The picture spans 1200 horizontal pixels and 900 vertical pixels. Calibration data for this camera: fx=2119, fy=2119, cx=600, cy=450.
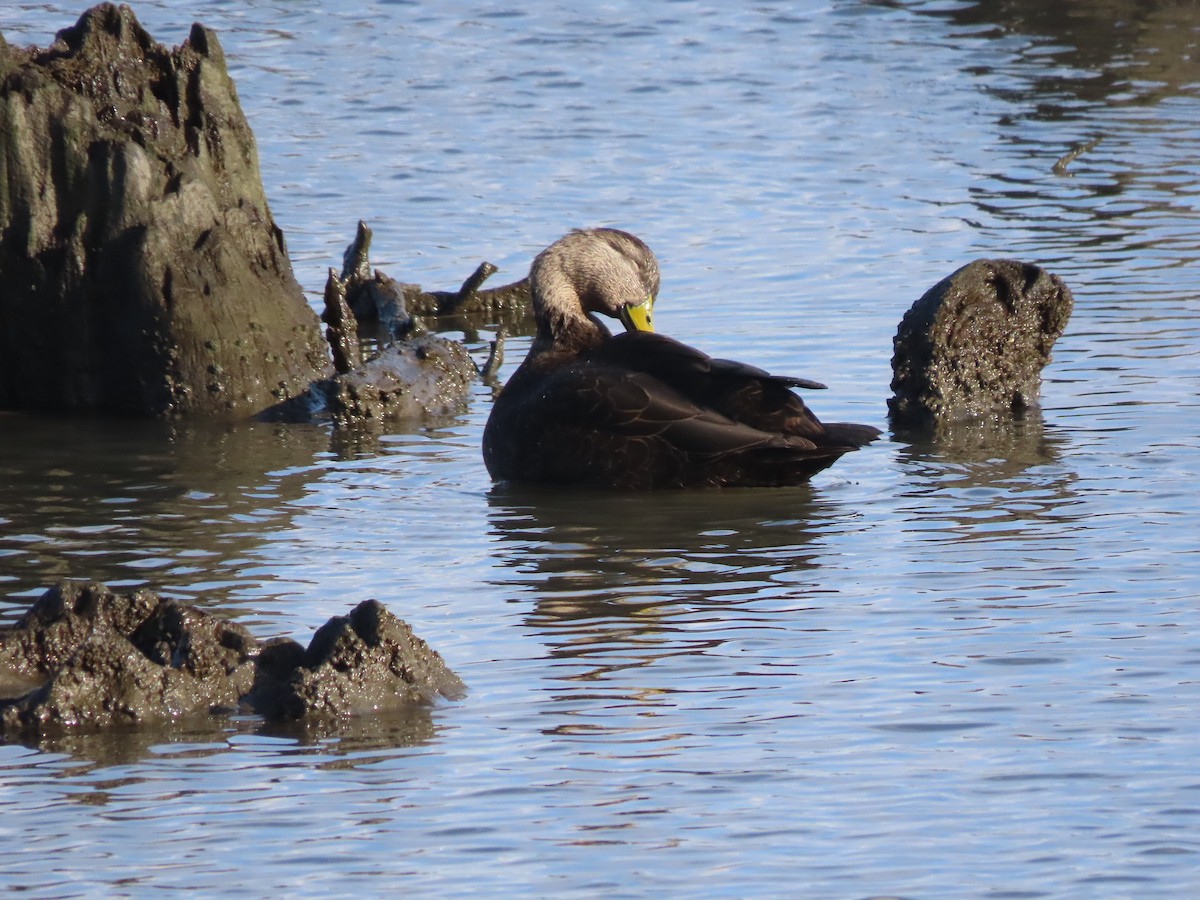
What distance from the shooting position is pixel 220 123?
1189 centimetres

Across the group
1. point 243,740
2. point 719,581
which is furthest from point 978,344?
point 243,740

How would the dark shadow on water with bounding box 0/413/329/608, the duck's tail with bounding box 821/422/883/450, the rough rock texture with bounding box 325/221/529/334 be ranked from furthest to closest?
the rough rock texture with bounding box 325/221/529/334 → the duck's tail with bounding box 821/422/883/450 → the dark shadow on water with bounding box 0/413/329/608

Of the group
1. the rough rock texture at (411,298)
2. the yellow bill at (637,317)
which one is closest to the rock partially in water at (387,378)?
the rough rock texture at (411,298)

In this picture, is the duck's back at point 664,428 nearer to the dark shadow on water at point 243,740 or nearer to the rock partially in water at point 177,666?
the rock partially in water at point 177,666

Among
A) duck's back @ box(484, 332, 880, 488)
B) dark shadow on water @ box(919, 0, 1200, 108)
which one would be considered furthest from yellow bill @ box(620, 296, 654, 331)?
dark shadow on water @ box(919, 0, 1200, 108)

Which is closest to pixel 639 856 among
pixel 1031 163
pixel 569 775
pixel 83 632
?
pixel 569 775

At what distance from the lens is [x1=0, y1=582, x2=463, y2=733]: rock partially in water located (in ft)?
20.0

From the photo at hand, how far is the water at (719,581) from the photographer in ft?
17.2

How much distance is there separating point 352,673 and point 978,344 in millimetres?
5709

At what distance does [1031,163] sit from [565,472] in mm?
9487

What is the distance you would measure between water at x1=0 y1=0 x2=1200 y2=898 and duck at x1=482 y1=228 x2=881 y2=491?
5.6 inches

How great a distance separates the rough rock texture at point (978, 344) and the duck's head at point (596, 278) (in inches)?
54.5

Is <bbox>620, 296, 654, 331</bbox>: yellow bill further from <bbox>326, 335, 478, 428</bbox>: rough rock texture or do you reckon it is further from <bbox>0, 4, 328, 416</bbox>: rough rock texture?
<bbox>0, 4, 328, 416</bbox>: rough rock texture

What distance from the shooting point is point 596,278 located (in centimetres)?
1084
